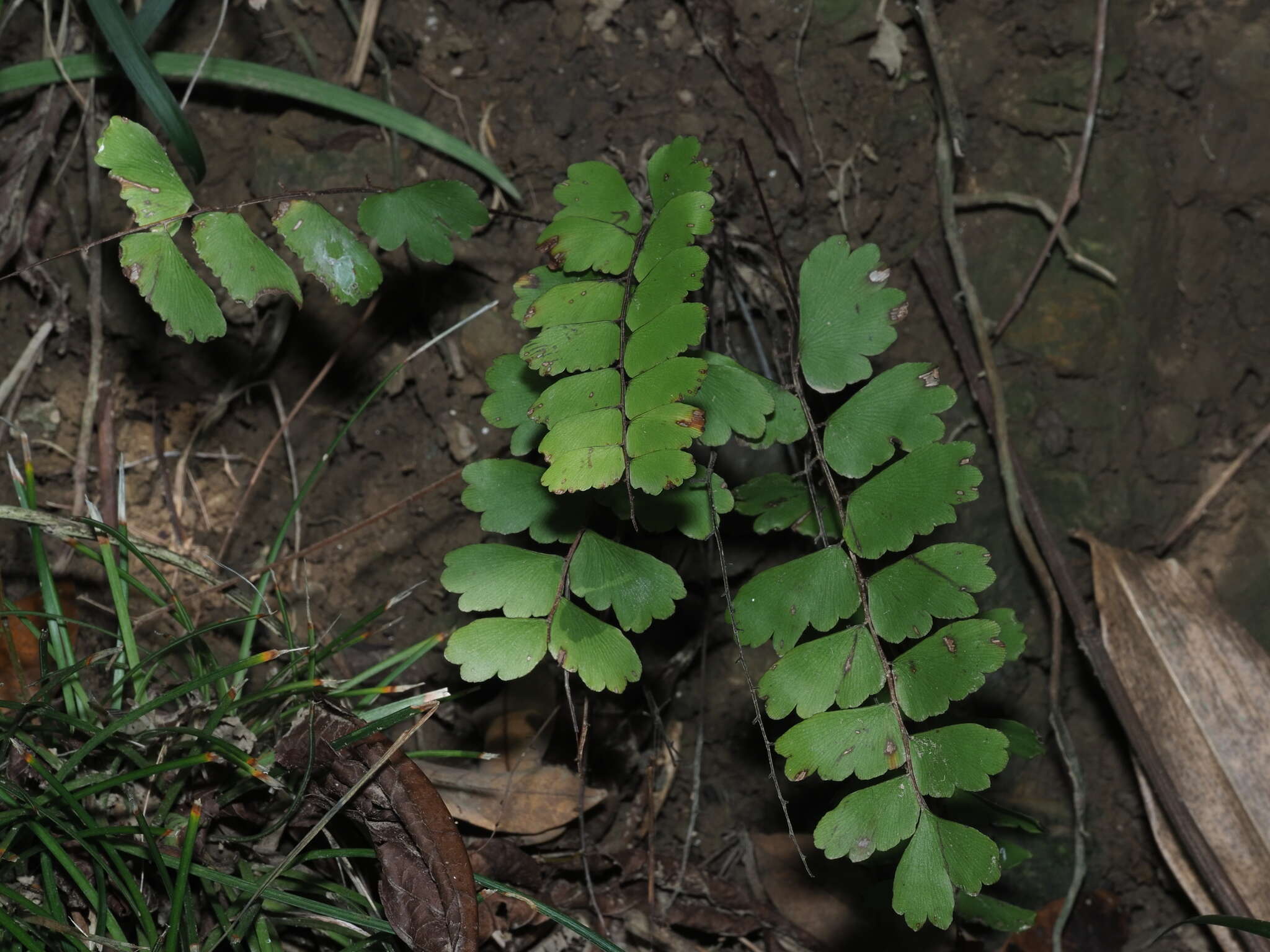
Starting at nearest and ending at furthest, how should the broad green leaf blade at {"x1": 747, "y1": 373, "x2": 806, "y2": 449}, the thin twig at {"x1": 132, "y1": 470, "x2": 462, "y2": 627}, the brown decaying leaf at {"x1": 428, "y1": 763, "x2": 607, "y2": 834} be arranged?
1. the broad green leaf blade at {"x1": 747, "y1": 373, "x2": 806, "y2": 449}
2. the thin twig at {"x1": 132, "y1": 470, "x2": 462, "y2": 627}
3. the brown decaying leaf at {"x1": 428, "y1": 763, "x2": 607, "y2": 834}

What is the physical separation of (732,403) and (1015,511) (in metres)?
0.81

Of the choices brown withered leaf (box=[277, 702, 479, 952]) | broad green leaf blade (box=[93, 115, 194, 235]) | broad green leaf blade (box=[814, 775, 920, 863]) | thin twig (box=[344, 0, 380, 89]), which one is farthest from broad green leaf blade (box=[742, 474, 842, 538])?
thin twig (box=[344, 0, 380, 89])

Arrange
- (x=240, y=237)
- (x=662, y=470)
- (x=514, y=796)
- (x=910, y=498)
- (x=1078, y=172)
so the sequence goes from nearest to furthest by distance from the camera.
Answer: (x=662, y=470) → (x=910, y=498) → (x=240, y=237) → (x=514, y=796) → (x=1078, y=172)

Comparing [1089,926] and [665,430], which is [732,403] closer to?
[665,430]

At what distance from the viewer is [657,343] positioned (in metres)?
1.46

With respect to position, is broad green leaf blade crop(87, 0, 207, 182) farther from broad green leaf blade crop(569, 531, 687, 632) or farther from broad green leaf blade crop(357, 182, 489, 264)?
broad green leaf blade crop(569, 531, 687, 632)

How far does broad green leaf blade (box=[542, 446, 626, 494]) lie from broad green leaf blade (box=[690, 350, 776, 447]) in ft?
0.74

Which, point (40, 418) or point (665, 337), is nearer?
point (665, 337)

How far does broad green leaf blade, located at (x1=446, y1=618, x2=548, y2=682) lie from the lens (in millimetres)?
1526

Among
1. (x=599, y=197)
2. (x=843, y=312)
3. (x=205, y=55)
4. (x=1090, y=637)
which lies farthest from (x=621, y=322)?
(x=1090, y=637)

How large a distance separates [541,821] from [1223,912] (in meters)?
1.29

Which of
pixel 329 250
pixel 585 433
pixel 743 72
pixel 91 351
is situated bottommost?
pixel 91 351

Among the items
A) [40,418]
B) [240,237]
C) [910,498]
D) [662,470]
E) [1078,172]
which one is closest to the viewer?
[662,470]

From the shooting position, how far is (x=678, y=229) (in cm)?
158
